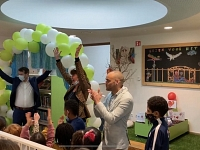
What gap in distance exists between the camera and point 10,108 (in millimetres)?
4199

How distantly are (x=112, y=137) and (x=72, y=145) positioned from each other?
526 mm

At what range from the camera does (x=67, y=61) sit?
11.3 feet

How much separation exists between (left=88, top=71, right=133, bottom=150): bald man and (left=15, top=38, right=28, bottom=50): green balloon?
2.12 m

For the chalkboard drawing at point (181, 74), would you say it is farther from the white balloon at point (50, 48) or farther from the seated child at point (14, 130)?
the seated child at point (14, 130)

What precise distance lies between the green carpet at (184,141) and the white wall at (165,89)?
35 centimetres

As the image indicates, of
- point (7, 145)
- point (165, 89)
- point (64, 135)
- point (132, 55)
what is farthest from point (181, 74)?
point (7, 145)

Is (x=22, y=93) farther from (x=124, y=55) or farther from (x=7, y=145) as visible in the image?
(x=124, y=55)

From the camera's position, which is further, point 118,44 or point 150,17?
point 118,44

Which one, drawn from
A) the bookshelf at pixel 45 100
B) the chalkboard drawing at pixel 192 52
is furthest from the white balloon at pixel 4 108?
the chalkboard drawing at pixel 192 52

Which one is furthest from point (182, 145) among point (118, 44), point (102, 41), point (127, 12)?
point (102, 41)

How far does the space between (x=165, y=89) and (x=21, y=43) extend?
11.2 feet

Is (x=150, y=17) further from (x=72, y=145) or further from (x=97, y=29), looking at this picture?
(x=72, y=145)

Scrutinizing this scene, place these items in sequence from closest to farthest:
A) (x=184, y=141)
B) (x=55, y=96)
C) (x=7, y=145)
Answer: (x=7, y=145) < (x=55, y=96) < (x=184, y=141)

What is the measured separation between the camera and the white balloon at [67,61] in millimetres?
3453
